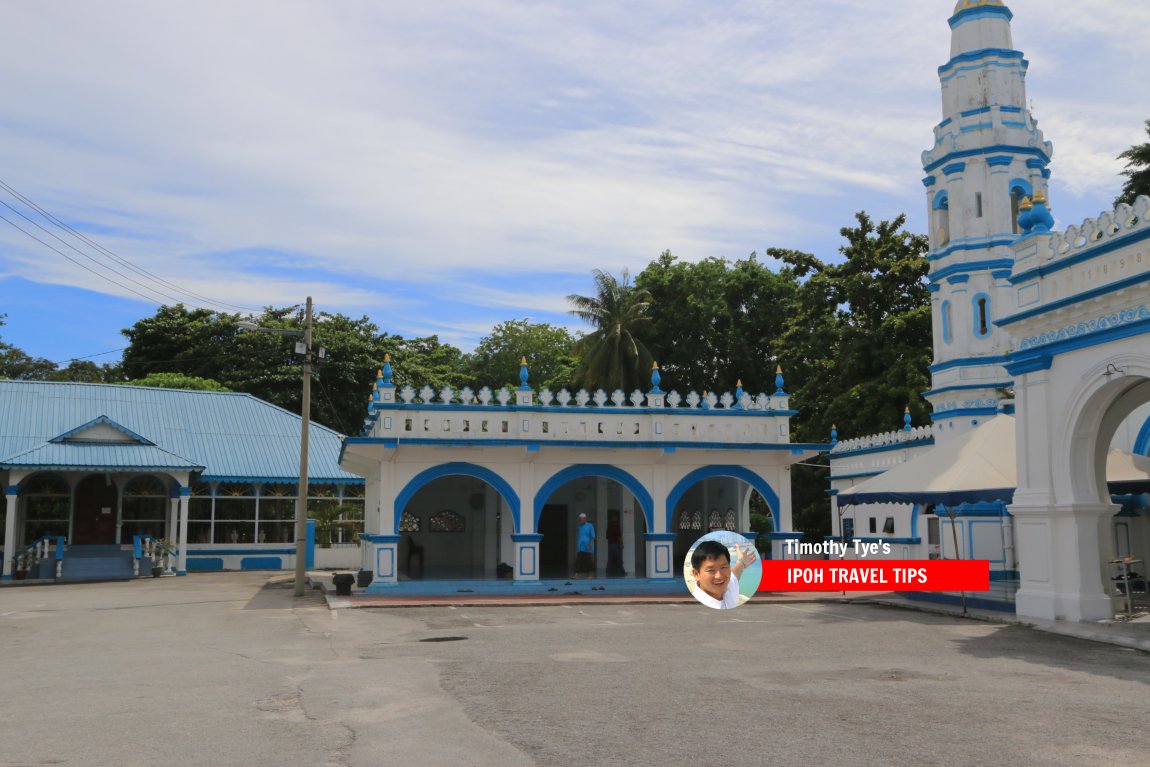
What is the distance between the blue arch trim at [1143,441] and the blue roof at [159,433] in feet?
74.2

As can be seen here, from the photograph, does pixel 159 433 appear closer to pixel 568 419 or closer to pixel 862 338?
pixel 568 419

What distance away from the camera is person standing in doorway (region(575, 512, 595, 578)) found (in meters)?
23.1

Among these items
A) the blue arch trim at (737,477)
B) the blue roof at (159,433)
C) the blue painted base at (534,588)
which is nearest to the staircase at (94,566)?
the blue roof at (159,433)

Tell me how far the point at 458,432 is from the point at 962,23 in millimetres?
15627

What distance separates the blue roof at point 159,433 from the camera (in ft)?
95.5

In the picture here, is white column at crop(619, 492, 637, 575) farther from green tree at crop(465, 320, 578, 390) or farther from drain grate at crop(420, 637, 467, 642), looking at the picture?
green tree at crop(465, 320, 578, 390)

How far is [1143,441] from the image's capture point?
19625 millimetres

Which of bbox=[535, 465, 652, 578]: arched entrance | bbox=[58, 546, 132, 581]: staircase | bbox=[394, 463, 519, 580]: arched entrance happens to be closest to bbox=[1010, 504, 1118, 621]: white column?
bbox=[535, 465, 652, 578]: arched entrance

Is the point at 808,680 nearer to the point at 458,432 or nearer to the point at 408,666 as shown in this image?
the point at 408,666

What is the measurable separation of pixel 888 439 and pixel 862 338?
6249mm

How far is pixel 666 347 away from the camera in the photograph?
43.9m

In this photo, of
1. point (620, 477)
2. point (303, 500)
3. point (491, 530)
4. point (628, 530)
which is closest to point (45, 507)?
point (303, 500)

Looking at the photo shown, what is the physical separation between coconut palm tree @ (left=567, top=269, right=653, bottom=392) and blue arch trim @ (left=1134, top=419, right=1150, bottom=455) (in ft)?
75.9

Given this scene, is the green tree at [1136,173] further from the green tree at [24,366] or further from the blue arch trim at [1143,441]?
the green tree at [24,366]
